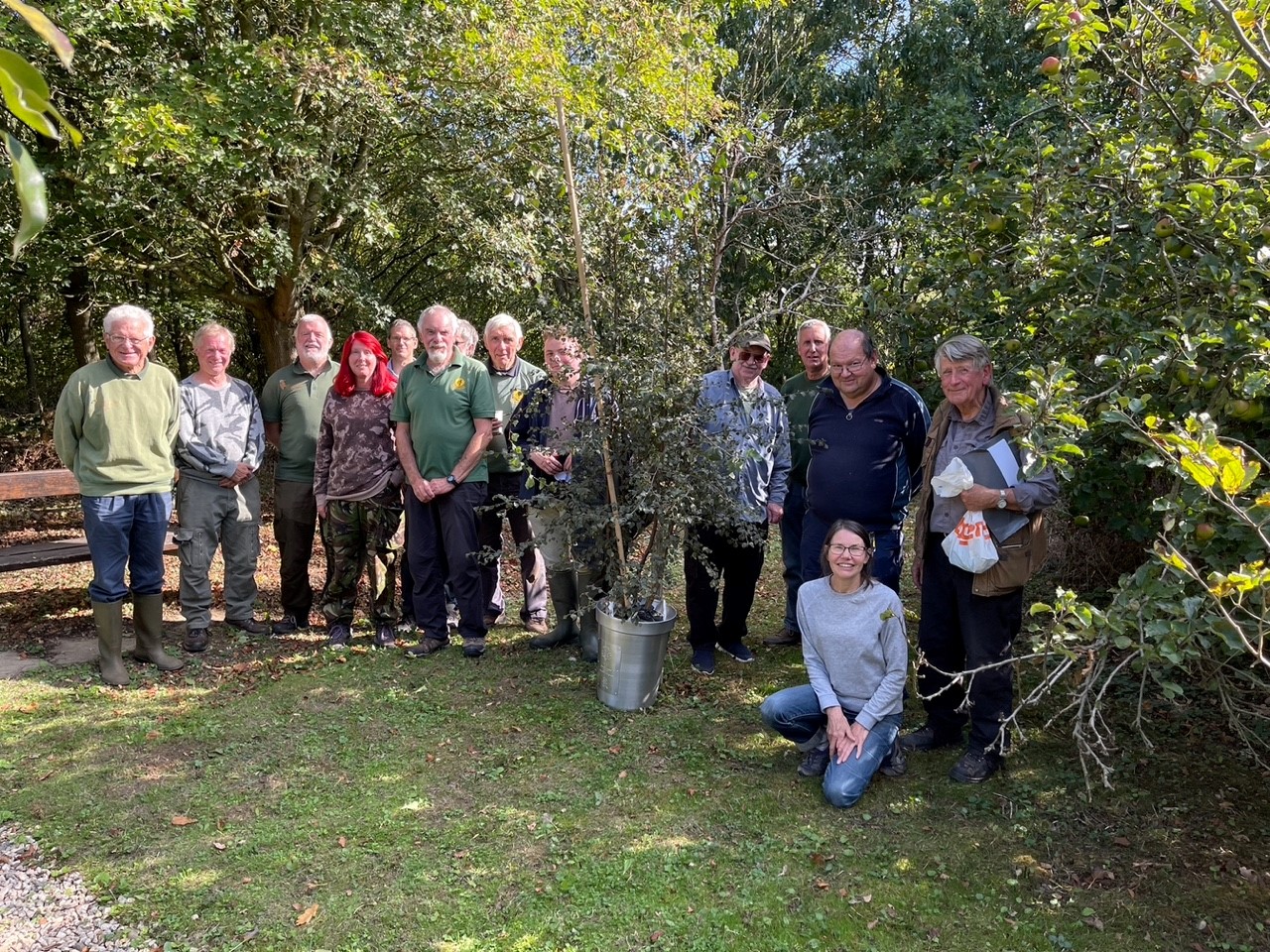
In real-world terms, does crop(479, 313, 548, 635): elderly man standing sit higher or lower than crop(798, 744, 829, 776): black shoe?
higher

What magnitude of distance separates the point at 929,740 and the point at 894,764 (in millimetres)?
284

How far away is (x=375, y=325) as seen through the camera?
9.23 m

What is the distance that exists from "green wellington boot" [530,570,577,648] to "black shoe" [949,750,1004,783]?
2.38 meters

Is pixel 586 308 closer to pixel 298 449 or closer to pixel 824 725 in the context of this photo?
pixel 824 725

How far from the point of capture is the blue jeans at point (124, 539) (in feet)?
15.0

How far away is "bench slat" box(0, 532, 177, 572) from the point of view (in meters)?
5.39

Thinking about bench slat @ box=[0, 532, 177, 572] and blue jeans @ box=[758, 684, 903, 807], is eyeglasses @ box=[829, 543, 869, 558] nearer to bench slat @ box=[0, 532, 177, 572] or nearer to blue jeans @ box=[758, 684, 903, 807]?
blue jeans @ box=[758, 684, 903, 807]

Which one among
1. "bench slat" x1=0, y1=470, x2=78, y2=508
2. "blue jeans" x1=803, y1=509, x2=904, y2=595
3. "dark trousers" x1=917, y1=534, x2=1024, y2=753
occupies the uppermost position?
"bench slat" x1=0, y1=470, x2=78, y2=508

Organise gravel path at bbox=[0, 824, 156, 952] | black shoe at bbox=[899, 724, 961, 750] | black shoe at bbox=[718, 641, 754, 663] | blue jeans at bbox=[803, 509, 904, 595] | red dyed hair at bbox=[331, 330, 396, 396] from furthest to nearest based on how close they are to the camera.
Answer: red dyed hair at bbox=[331, 330, 396, 396] < black shoe at bbox=[718, 641, 754, 663] < blue jeans at bbox=[803, 509, 904, 595] < black shoe at bbox=[899, 724, 961, 750] < gravel path at bbox=[0, 824, 156, 952]

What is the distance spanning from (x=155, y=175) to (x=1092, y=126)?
7017mm

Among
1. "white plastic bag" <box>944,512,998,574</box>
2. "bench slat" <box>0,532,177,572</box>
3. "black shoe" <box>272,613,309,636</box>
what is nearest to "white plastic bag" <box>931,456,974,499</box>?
"white plastic bag" <box>944,512,998,574</box>

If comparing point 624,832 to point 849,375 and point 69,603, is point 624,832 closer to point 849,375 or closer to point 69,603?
point 849,375

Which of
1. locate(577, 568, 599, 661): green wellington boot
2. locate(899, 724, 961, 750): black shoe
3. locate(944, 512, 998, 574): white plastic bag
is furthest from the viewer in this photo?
locate(577, 568, 599, 661): green wellington boot

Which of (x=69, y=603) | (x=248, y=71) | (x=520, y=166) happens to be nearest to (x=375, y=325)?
(x=520, y=166)
